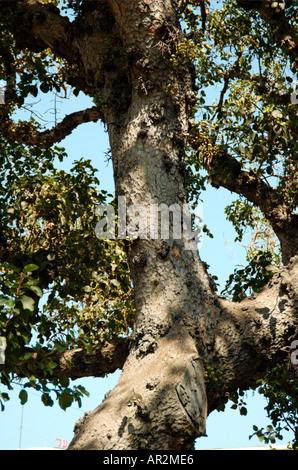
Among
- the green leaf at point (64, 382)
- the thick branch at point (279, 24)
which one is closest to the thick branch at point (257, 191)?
the thick branch at point (279, 24)

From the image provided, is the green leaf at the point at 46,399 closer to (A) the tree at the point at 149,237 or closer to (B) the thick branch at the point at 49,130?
(A) the tree at the point at 149,237

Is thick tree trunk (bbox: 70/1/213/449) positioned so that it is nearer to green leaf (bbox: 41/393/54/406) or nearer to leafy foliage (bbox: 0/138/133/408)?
green leaf (bbox: 41/393/54/406)

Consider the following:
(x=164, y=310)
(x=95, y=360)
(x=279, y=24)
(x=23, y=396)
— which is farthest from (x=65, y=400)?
(x=279, y=24)

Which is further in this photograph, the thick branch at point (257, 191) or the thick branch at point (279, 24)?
the thick branch at point (257, 191)

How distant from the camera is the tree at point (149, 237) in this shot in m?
4.05

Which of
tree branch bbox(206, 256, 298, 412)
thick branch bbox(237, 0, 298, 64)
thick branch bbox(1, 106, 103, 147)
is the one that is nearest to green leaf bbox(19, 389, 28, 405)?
tree branch bbox(206, 256, 298, 412)

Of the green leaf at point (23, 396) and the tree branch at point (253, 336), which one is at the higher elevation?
the tree branch at point (253, 336)

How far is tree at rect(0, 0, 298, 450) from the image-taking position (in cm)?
405

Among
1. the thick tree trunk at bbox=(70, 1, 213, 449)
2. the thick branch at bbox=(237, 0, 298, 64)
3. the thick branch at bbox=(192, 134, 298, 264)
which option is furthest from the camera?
the thick branch at bbox=(192, 134, 298, 264)

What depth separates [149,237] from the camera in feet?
15.4

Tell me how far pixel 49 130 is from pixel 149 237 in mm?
4043

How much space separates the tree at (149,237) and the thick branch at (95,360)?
0.01 m

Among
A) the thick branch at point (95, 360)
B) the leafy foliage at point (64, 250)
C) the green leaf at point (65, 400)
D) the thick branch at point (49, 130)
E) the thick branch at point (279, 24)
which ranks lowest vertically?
the green leaf at point (65, 400)

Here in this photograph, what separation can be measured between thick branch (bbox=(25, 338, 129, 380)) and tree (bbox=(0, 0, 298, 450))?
0.05 feet
